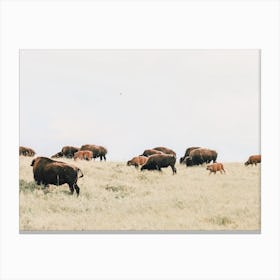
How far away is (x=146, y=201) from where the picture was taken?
6.09m

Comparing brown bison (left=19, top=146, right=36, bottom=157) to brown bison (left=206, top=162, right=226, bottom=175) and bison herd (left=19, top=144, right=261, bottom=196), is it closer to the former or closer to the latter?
bison herd (left=19, top=144, right=261, bottom=196)

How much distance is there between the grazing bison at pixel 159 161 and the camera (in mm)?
6129

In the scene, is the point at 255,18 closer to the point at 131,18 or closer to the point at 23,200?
the point at 131,18

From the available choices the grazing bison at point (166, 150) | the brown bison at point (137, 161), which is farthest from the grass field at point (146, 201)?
the grazing bison at point (166, 150)

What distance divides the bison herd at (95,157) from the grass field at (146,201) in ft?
0.24

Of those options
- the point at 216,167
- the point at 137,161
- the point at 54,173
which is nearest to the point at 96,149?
the point at 137,161

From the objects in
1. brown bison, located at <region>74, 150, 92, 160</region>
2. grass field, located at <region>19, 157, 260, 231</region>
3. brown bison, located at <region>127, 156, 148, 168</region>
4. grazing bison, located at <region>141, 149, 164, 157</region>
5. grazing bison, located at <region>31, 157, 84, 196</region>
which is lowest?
grass field, located at <region>19, 157, 260, 231</region>

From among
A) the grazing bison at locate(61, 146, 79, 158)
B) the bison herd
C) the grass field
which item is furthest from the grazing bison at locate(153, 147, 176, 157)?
the grazing bison at locate(61, 146, 79, 158)

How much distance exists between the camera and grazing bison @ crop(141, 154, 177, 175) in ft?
20.1

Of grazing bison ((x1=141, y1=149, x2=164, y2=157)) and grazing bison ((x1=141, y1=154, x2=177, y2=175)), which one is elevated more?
grazing bison ((x1=141, y1=149, x2=164, y2=157))

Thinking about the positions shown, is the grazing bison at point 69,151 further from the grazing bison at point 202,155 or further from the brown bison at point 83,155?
the grazing bison at point 202,155

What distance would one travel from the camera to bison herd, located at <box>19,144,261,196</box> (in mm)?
6078

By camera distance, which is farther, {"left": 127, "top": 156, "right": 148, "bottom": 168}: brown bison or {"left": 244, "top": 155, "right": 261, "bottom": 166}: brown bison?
{"left": 127, "top": 156, "right": 148, "bottom": 168}: brown bison
